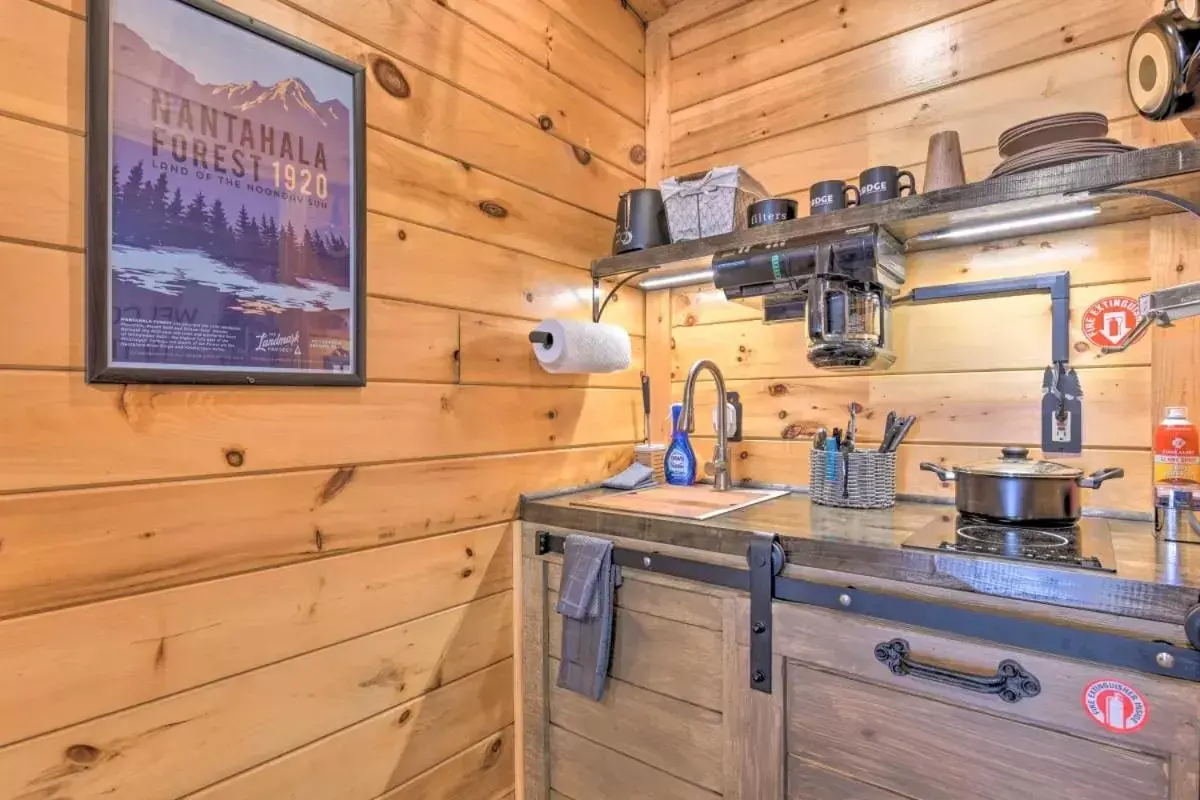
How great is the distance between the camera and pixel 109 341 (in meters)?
0.98

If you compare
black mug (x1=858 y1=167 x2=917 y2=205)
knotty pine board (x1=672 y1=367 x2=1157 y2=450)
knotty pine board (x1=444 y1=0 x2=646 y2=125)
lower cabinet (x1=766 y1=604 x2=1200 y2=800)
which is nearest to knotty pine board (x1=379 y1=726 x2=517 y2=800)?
lower cabinet (x1=766 y1=604 x2=1200 y2=800)

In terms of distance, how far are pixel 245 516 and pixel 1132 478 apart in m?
1.76

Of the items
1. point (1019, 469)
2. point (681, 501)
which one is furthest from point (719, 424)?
point (1019, 469)

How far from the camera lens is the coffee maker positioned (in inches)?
55.1

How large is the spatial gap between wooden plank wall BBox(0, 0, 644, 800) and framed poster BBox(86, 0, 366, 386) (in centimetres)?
4

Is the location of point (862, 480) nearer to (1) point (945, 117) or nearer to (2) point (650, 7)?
(1) point (945, 117)

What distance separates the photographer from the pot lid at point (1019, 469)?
1.16 metres

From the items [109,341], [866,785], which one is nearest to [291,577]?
[109,341]

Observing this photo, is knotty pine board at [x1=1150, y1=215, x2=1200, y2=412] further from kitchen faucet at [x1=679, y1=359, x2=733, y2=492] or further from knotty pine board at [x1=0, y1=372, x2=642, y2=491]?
knotty pine board at [x1=0, y1=372, x2=642, y2=491]

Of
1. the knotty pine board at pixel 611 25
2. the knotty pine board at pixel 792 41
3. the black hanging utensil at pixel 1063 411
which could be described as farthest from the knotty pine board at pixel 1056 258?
Answer: the knotty pine board at pixel 611 25

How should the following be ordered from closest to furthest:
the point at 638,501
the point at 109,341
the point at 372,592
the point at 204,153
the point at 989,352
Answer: the point at 109,341 → the point at 204,153 → the point at 372,592 → the point at 989,352 → the point at 638,501

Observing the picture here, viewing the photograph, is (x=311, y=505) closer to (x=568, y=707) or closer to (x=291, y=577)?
(x=291, y=577)

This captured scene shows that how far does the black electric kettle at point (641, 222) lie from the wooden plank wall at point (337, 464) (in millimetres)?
132

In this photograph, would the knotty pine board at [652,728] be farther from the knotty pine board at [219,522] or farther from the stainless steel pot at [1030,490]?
the stainless steel pot at [1030,490]
